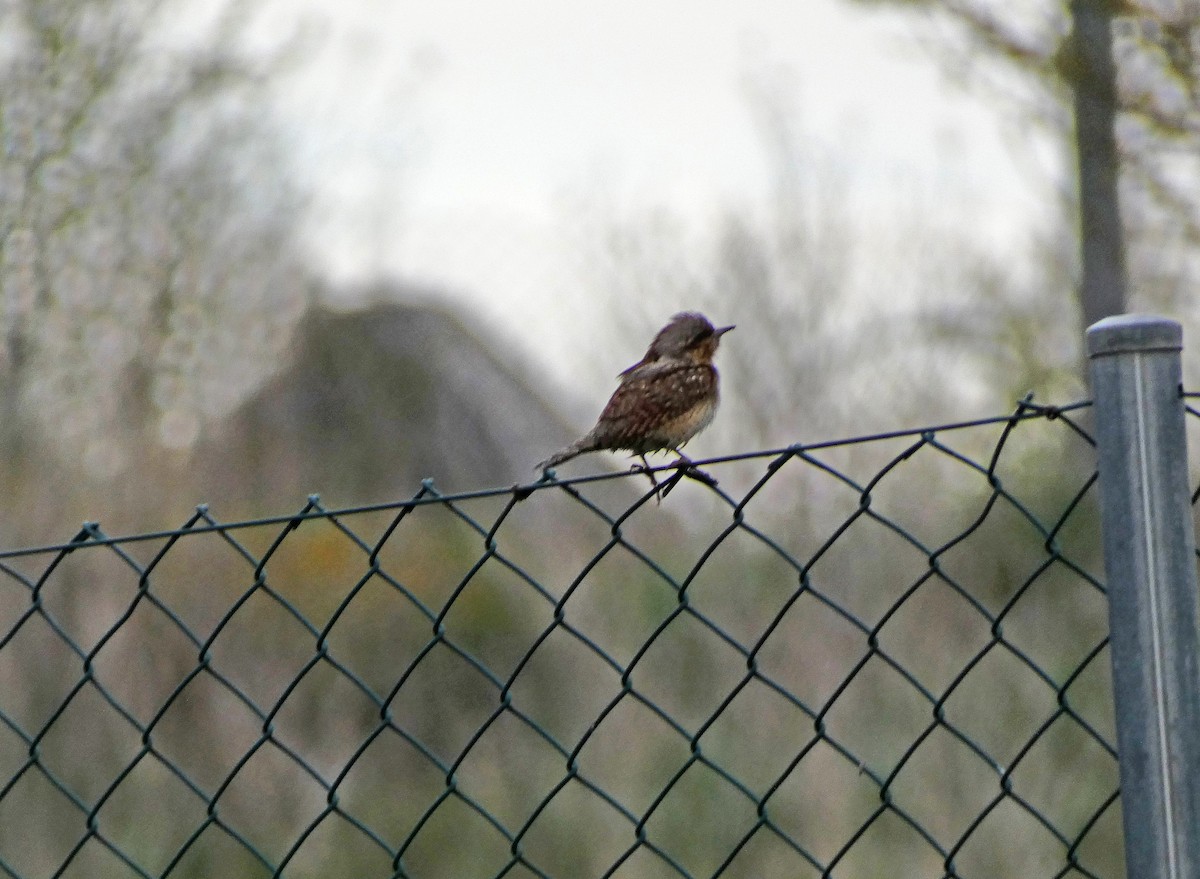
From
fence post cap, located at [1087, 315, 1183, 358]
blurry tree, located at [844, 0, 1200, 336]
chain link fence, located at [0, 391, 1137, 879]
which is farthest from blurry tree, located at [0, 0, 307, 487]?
fence post cap, located at [1087, 315, 1183, 358]

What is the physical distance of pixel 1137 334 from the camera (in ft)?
4.34

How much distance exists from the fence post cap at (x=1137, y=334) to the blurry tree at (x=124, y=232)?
773 centimetres

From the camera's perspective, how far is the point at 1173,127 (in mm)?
5867

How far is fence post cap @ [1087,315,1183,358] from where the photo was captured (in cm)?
132

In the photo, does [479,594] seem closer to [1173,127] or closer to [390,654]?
[390,654]

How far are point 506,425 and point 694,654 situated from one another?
7025mm

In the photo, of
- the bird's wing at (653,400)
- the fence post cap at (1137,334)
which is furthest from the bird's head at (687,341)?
the fence post cap at (1137,334)

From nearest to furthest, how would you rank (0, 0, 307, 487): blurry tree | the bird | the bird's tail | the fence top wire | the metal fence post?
the metal fence post, the fence top wire, the bird's tail, the bird, (0, 0, 307, 487): blurry tree

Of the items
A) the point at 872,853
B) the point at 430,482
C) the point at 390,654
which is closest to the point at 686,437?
the point at 430,482

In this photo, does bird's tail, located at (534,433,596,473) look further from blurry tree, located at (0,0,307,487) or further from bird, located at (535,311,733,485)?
blurry tree, located at (0,0,307,487)

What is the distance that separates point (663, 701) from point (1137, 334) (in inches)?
218

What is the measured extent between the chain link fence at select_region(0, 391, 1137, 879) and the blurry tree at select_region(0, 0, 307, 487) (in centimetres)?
93

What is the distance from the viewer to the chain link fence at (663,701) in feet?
18.8

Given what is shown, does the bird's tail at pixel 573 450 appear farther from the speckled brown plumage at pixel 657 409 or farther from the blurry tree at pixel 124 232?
the blurry tree at pixel 124 232
